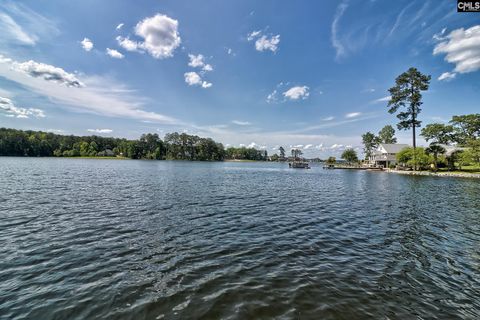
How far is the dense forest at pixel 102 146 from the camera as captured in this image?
150000 millimetres

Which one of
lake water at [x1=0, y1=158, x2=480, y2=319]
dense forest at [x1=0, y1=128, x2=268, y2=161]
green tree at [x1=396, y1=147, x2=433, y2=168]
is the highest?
dense forest at [x1=0, y1=128, x2=268, y2=161]

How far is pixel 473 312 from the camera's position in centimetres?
612

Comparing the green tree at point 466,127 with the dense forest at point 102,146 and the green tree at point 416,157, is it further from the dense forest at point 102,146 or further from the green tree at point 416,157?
the dense forest at point 102,146

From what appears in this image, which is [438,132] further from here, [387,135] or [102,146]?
[102,146]

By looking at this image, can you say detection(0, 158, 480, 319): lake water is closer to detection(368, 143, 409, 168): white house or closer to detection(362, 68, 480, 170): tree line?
detection(362, 68, 480, 170): tree line

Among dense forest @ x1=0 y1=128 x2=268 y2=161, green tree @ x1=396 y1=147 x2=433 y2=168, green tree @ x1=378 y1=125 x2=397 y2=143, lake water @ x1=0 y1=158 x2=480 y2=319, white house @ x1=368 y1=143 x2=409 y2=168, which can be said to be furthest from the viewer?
dense forest @ x1=0 y1=128 x2=268 y2=161

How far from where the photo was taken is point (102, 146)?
615ft

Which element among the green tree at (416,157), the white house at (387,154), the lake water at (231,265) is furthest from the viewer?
the white house at (387,154)

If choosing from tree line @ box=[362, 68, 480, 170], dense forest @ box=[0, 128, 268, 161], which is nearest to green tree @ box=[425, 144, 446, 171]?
tree line @ box=[362, 68, 480, 170]

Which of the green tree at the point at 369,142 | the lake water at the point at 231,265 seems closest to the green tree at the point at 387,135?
the green tree at the point at 369,142

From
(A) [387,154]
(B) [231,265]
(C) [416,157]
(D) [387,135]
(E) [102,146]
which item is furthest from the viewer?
(E) [102,146]

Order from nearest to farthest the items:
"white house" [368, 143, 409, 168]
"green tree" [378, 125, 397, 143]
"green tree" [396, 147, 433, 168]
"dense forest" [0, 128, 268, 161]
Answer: "green tree" [396, 147, 433, 168], "white house" [368, 143, 409, 168], "green tree" [378, 125, 397, 143], "dense forest" [0, 128, 268, 161]

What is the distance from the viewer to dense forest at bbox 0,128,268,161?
150 m

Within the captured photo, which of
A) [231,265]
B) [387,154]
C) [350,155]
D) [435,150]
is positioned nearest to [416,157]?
[435,150]
